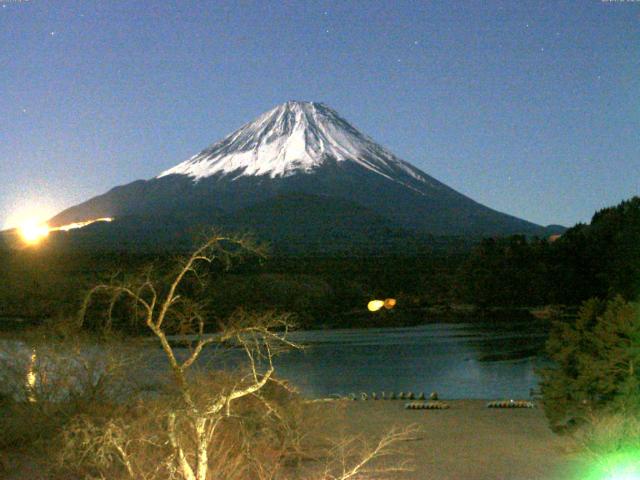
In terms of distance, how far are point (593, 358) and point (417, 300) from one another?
54395 mm

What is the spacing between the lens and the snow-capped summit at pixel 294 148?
12700 cm

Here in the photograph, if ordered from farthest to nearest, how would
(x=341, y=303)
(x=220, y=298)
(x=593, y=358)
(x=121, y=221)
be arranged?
1. (x=121, y=221)
2. (x=341, y=303)
3. (x=220, y=298)
4. (x=593, y=358)

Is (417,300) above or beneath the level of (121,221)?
beneath

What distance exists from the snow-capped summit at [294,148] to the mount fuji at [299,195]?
186 mm

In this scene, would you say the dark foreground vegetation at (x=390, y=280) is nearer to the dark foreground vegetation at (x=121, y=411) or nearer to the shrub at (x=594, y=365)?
the shrub at (x=594, y=365)

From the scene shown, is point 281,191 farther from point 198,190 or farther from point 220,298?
point 220,298

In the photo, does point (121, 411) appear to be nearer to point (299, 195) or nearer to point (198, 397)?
point (198, 397)

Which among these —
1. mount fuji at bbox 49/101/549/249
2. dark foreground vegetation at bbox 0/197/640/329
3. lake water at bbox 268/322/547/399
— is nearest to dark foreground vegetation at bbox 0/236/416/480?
lake water at bbox 268/322/547/399

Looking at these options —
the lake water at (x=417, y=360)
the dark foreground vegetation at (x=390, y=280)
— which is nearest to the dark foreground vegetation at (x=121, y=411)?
the lake water at (x=417, y=360)

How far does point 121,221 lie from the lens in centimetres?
10062

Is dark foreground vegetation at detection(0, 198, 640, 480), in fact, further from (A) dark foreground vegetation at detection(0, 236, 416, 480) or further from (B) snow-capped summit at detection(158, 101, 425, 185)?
(B) snow-capped summit at detection(158, 101, 425, 185)

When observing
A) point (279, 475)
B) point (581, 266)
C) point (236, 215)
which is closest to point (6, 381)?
point (279, 475)

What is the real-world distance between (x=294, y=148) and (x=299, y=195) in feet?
60.8

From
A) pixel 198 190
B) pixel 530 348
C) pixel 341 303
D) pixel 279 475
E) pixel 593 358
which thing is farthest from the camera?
pixel 198 190
